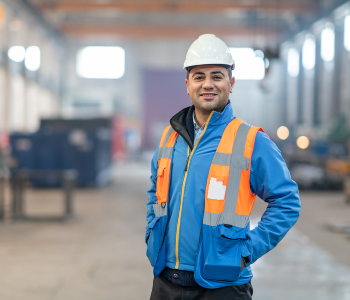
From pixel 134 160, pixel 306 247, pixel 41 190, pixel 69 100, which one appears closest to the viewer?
pixel 306 247

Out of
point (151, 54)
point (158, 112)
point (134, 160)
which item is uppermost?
point (151, 54)

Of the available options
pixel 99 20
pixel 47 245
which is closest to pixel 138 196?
pixel 47 245

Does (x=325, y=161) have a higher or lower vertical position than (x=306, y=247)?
higher

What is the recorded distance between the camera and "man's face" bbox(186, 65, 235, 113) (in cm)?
201

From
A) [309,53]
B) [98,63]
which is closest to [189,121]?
[309,53]

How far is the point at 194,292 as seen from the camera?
194 centimetres

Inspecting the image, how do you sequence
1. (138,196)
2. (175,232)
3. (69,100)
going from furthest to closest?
(69,100) → (138,196) → (175,232)

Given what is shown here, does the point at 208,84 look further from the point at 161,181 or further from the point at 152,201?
the point at 152,201

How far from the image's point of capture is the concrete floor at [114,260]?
4.34 metres

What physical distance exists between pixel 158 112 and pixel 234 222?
31139 mm

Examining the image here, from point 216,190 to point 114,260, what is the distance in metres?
3.85

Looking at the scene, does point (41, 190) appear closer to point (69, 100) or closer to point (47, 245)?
point (47, 245)

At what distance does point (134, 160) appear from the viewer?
25.0 m

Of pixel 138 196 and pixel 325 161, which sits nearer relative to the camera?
pixel 138 196
